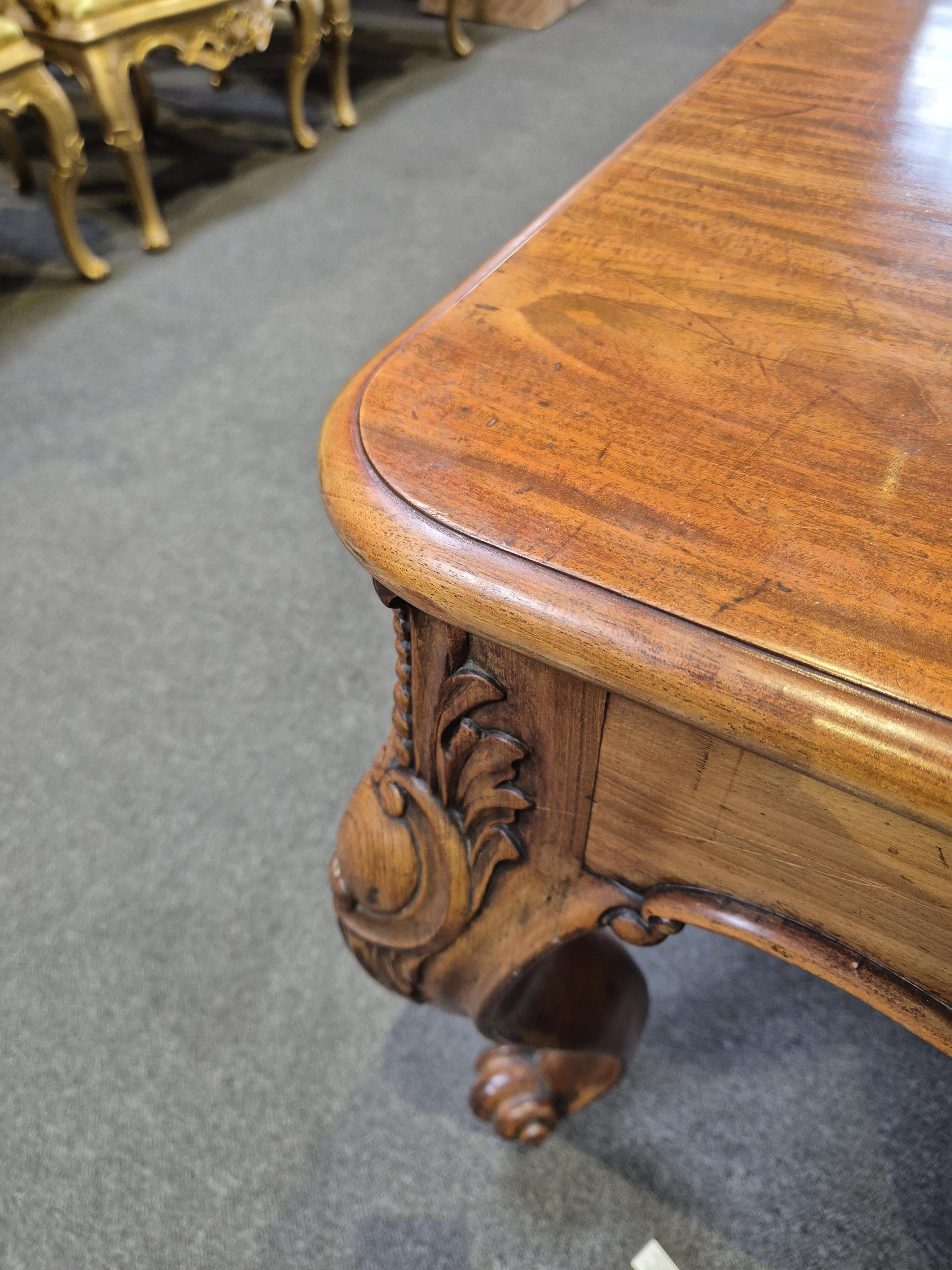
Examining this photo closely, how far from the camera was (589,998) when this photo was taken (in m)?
0.59

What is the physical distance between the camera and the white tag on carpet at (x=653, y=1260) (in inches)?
23.7

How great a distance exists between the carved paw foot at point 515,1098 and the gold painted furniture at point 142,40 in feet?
5.19

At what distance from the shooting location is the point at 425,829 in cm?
43

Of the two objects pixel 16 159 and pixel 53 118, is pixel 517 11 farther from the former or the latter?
pixel 53 118

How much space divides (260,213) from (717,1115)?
1758 millimetres

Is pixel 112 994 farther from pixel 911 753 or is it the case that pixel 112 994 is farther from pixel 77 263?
pixel 77 263

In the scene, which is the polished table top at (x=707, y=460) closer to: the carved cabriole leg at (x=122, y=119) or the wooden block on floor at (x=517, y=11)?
the carved cabriole leg at (x=122, y=119)

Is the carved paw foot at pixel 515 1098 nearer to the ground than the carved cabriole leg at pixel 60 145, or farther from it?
nearer to the ground

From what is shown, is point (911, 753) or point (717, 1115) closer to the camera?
point (911, 753)

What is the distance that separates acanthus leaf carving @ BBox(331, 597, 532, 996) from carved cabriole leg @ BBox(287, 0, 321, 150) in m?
1.94

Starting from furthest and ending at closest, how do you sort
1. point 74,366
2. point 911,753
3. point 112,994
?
point 74,366, point 112,994, point 911,753

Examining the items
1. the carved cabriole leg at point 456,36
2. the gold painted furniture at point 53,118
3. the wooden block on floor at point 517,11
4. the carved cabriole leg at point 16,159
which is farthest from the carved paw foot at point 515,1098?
the wooden block on floor at point 517,11

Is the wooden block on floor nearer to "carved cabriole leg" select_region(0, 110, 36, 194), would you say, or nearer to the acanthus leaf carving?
"carved cabriole leg" select_region(0, 110, 36, 194)

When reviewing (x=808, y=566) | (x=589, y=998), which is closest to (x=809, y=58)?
(x=808, y=566)
